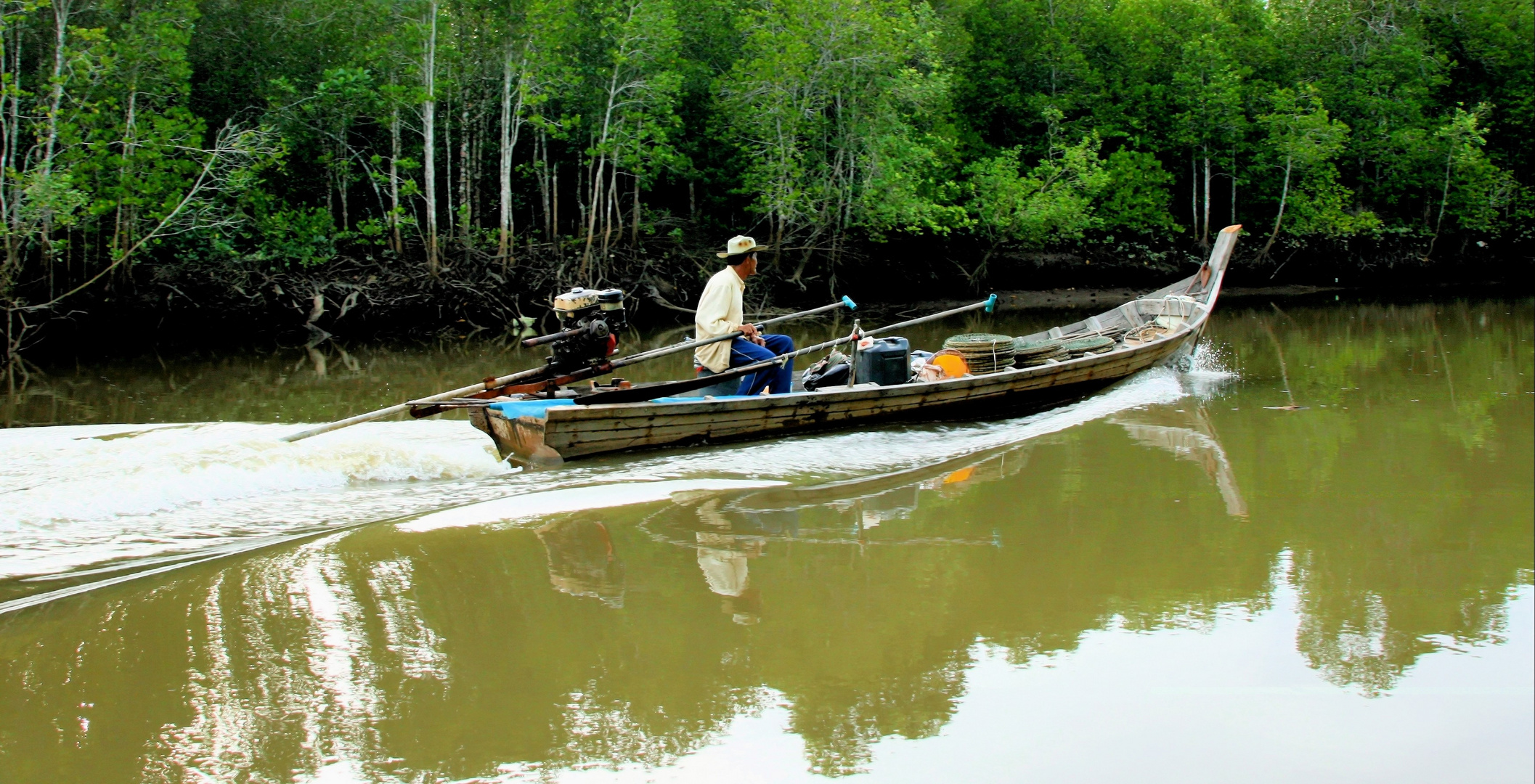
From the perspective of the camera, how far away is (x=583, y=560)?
5.26 metres

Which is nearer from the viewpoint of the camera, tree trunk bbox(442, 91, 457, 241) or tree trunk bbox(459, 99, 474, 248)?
tree trunk bbox(459, 99, 474, 248)

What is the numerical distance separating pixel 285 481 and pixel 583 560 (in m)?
2.01

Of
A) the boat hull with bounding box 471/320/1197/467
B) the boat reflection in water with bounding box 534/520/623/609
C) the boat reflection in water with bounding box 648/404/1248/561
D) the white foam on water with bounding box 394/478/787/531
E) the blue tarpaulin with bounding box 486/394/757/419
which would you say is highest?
the blue tarpaulin with bounding box 486/394/757/419

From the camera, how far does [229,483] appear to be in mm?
5863

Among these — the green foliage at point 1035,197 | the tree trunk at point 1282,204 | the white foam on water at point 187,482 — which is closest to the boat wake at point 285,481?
the white foam on water at point 187,482

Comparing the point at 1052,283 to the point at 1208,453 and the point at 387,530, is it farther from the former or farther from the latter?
the point at 387,530

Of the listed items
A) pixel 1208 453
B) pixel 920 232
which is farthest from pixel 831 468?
pixel 920 232

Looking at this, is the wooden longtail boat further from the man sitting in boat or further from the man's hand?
the man's hand

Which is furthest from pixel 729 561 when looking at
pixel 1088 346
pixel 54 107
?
pixel 54 107

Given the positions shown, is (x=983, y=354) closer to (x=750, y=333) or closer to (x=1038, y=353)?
(x=1038, y=353)

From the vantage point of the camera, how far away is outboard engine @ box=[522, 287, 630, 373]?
23.8 feet

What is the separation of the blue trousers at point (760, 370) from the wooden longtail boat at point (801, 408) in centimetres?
36

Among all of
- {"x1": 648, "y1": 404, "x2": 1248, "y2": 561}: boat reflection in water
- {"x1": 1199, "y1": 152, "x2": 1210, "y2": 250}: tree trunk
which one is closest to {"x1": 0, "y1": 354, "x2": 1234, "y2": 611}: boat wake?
{"x1": 648, "y1": 404, "x2": 1248, "y2": 561}: boat reflection in water

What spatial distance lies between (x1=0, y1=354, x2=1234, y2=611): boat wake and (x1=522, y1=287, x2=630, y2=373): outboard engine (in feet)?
2.37
